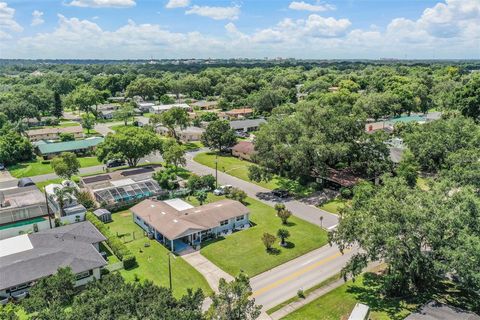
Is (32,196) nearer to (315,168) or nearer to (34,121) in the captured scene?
(315,168)

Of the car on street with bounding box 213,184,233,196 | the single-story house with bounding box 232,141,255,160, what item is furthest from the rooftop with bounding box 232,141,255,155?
the car on street with bounding box 213,184,233,196

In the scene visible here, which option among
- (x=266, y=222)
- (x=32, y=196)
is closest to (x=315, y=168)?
(x=266, y=222)

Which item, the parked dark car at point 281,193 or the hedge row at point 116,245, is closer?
the hedge row at point 116,245

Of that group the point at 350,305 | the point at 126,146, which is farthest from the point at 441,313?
the point at 126,146

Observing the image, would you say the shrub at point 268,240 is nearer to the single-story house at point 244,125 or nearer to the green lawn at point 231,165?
the green lawn at point 231,165

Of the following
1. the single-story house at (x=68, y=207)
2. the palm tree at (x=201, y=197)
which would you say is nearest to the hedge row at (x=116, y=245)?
the single-story house at (x=68, y=207)

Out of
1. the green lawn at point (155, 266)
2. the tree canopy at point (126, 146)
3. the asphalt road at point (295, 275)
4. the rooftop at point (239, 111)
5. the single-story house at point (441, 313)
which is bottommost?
the green lawn at point (155, 266)

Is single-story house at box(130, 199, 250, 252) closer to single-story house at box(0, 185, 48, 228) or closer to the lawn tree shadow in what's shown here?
single-story house at box(0, 185, 48, 228)

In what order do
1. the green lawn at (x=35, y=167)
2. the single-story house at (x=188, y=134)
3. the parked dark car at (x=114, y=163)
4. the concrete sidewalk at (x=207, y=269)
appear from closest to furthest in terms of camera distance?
the concrete sidewalk at (x=207, y=269)
the green lawn at (x=35, y=167)
the parked dark car at (x=114, y=163)
the single-story house at (x=188, y=134)
